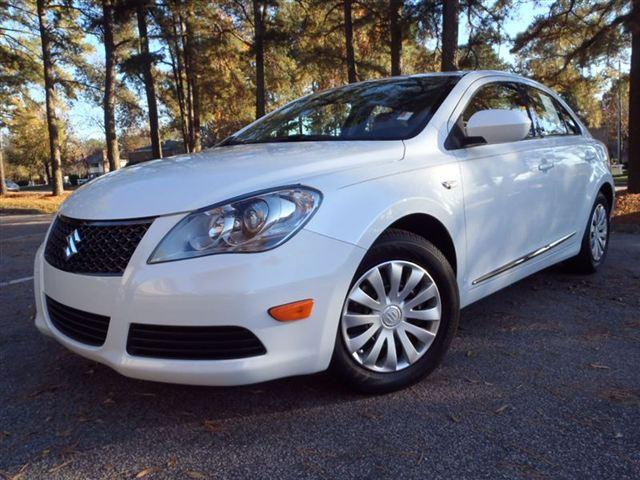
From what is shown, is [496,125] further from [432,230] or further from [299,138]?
[299,138]

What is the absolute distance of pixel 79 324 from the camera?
243 cm

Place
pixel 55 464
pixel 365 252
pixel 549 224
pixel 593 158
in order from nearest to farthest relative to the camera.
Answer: pixel 55 464
pixel 365 252
pixel 549 224
pixel 593 158

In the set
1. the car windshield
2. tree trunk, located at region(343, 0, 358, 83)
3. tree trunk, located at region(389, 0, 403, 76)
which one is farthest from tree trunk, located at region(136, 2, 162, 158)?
the car windshield

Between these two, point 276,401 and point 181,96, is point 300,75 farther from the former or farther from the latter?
point 276,401

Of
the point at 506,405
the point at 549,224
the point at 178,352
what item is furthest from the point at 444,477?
the point at 549,224

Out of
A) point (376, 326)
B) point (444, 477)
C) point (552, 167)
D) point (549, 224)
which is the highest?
point (552, 167)

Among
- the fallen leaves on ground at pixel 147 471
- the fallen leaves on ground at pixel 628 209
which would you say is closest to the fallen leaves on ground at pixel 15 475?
the fallen leaves on ground at pixel 147 471

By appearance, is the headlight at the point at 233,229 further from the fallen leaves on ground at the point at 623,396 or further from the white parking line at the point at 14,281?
the white parking line at the point at 14,281

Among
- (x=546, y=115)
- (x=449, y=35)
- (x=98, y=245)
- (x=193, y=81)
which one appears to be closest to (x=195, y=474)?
(x=98, y=245)

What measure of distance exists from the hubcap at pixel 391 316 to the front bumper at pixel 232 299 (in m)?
0.16

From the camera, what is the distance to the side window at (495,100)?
11.0ft

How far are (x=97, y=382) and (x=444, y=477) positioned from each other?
1835 mm

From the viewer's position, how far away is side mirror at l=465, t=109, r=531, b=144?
304cm

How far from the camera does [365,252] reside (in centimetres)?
239
